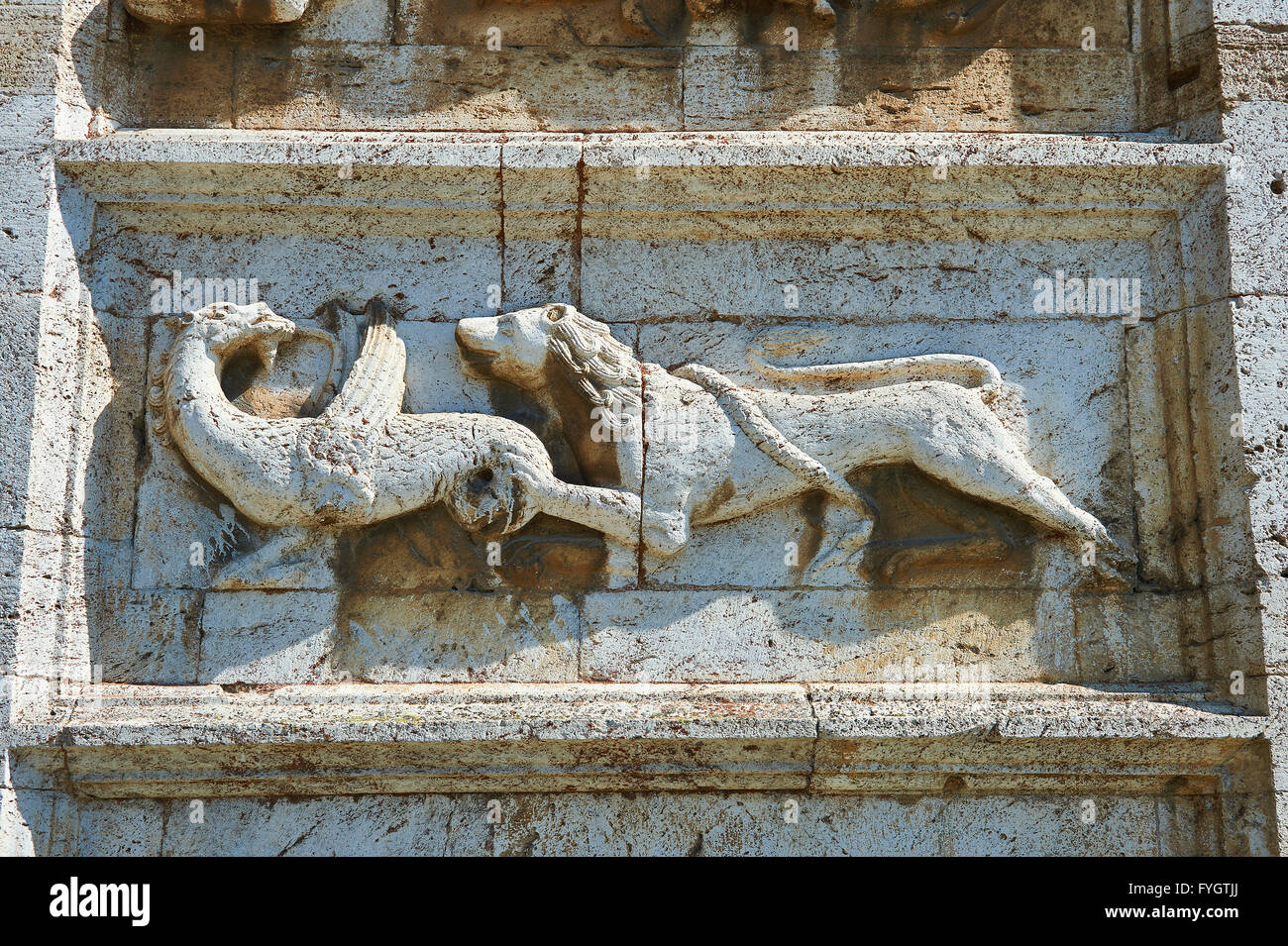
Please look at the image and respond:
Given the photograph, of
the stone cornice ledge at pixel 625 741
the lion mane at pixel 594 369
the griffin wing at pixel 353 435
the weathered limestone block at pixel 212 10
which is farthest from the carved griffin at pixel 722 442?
the weathered limestone block at pixel 212 10

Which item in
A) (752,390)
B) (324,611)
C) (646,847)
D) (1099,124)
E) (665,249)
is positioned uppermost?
(1099,124)

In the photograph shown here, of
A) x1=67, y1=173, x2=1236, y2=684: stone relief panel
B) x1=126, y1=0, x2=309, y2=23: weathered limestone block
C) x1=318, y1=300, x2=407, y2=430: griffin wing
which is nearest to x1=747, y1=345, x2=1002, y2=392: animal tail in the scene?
x1=67, y1=173, x2=1236, y2=684: stone relief panel

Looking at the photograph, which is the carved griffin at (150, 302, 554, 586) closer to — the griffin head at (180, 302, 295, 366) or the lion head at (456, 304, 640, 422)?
the griffin head at (180, 302, 295, 366)

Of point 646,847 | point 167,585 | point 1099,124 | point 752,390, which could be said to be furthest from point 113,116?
point 1099,124

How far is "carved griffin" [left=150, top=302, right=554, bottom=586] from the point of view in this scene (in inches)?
177

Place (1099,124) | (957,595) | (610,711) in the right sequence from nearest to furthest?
(610,711)
(957,595)
(1099,124)

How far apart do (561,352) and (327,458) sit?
931 millimetres

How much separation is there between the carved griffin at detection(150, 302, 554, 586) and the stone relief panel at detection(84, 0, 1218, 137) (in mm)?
1116

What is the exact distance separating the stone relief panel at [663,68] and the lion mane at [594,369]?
963 mm

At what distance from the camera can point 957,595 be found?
185 inches

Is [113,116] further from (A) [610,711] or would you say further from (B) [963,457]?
(B) [963,457]

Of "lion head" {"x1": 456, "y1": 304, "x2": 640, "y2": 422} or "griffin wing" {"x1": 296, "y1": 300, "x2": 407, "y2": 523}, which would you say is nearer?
"griffin wing" {"x1": 296, "y1": 300, "x2": 407, "y2": 523}

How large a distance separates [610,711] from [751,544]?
0.85 meters

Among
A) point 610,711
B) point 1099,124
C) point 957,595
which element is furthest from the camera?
point 1099,124
